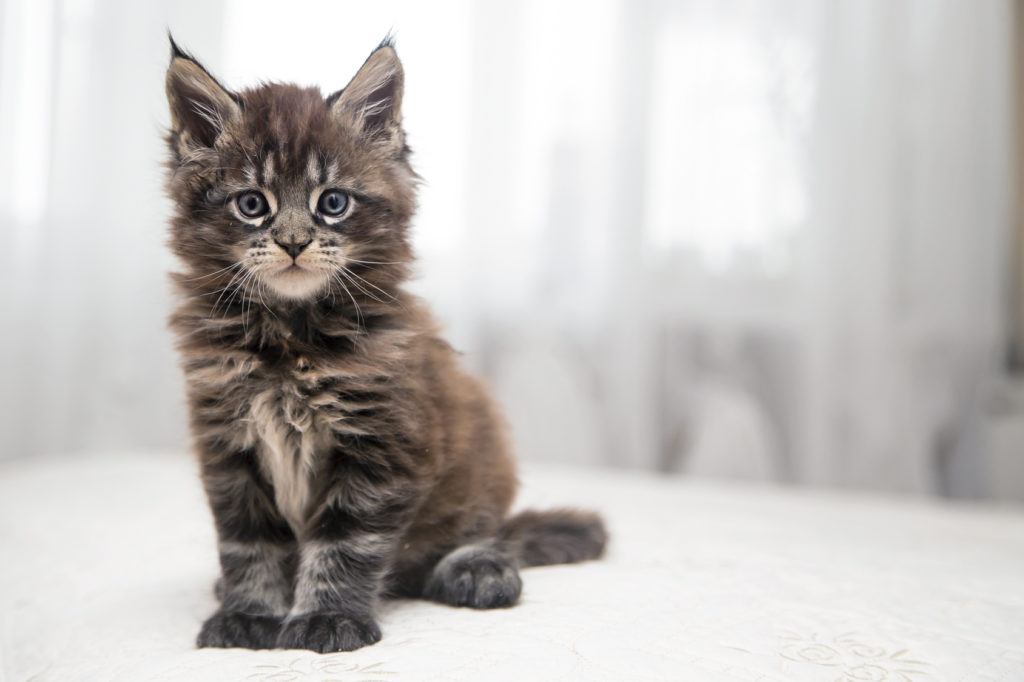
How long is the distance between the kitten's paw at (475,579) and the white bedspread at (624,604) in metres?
0.03

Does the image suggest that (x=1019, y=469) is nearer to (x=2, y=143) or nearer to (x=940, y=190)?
(x=940, y=190)

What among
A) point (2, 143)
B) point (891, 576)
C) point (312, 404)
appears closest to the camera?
point (312, 404)

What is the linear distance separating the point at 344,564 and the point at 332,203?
0.52 meters

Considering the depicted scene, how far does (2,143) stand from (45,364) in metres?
0.77

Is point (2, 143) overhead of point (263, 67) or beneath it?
beneath

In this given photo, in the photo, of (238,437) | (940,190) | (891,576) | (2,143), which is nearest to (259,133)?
(238,437)

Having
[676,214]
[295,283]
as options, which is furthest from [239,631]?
[676,214]

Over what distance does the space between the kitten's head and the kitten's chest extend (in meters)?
0.15

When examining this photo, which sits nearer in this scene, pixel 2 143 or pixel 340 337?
pixel 340 337

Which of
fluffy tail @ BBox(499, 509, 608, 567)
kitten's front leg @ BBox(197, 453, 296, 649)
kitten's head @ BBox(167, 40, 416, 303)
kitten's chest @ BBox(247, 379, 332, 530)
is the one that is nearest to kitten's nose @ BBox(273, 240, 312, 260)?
kitten's head @ BBox(167, 40, 416, 303)

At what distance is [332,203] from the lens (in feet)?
3.93

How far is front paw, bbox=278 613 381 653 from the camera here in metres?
1.05

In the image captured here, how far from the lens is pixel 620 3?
2.87 m

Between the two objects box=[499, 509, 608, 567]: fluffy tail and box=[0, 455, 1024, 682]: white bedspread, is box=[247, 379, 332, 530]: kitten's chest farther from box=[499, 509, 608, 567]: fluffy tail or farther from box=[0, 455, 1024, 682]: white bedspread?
box=[499, 509, 608, 567]: fluffy tail
